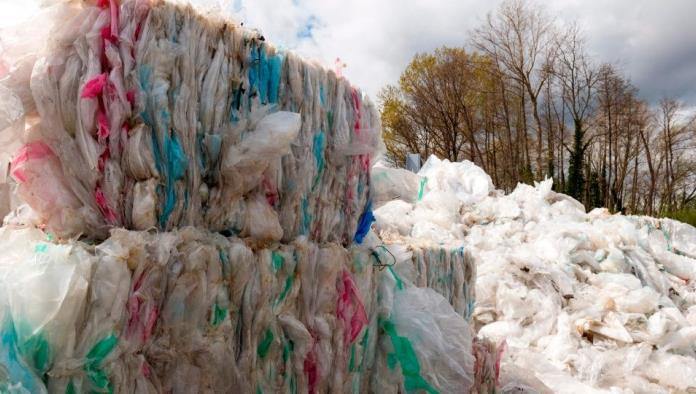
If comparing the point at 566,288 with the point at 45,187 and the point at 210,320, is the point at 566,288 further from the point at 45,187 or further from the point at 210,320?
the point at 45,187

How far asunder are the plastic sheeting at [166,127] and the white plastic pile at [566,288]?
32.7 inches

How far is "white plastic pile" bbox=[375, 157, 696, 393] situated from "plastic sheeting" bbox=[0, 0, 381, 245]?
32.7 inches

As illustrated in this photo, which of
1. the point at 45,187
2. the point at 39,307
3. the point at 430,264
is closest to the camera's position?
the point at 39,307

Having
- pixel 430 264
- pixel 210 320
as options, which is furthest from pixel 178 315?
pixel 430 264

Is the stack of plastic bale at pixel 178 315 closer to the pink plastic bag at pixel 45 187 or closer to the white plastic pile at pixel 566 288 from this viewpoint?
the pink plastic bag at pixel 45 187

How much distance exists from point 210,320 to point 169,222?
0.86ft

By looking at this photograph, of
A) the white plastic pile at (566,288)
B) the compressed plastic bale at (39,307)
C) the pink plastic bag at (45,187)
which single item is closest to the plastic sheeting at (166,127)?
the pink plastic bag at (45,187)

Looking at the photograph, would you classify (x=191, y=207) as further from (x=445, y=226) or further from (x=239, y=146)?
(x=445, y=226)

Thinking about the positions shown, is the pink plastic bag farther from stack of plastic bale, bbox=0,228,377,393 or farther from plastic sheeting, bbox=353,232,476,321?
plastic sheeting, bbox=353,232,476,321

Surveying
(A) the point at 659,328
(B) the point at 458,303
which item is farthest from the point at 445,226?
(B) the point at 458,303

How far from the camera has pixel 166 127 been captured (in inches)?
50.5

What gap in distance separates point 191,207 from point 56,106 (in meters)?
0.38

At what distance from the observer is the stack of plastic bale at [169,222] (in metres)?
1.06

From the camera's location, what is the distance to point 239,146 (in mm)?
1389
